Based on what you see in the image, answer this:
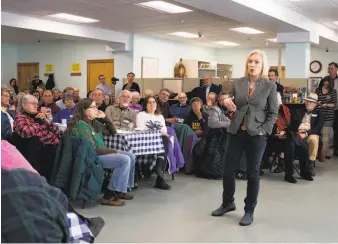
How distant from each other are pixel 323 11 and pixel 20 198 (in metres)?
7.14

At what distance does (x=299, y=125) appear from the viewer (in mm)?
5523

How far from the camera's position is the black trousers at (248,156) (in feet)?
10.5

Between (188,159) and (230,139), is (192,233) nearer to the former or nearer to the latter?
(230,139)

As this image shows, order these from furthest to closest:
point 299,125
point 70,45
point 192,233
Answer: point 70,45 < point 299,125 < point 192,233

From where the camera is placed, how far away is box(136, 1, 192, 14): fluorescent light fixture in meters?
6.83

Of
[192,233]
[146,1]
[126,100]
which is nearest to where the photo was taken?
[192,233]

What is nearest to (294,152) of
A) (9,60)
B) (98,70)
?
(98,70)

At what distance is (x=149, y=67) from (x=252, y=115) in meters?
7.77

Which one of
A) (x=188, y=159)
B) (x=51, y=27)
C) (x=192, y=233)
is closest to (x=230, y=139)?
(x=192, y=233)

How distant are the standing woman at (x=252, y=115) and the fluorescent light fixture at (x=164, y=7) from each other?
3.93 metres

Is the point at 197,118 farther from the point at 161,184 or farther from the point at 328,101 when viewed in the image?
the point at 328,101

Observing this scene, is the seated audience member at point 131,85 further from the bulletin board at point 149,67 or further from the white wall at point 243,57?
the white wall at point 243,57

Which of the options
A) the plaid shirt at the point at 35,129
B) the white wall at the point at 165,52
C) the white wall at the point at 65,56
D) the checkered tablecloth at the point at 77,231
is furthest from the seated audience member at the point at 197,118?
the white wall at the point at 65,56

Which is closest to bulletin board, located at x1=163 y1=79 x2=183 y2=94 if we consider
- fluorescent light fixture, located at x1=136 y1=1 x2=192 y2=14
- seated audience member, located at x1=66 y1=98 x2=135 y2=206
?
fluorescent light fixture, located at x1=136 y1=1 x2=192 y2=14
